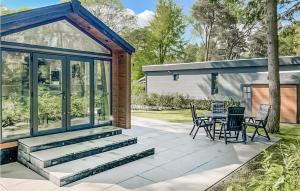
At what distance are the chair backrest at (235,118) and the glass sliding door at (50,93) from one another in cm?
451

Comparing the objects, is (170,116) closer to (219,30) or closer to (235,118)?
(235,118)

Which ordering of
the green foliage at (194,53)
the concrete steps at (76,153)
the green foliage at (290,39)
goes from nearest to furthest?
the concrete steps at (76,153), the green foliage at (290,39), the green foliage at (194,53)

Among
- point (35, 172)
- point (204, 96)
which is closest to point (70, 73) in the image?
point (35, 172)

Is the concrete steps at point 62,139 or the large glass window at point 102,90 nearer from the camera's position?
the concrete steps at point 62,139

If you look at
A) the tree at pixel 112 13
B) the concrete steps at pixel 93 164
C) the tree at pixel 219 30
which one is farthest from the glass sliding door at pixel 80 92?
the tree at pixel 219 30

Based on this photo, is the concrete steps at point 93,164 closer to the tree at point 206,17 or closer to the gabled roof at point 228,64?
the gabled roof at point 228,64

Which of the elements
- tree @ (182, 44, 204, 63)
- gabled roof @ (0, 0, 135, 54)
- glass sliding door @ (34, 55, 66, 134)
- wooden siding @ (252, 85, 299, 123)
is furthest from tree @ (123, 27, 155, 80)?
glass sliding door @ (34, 55, 66, 134)

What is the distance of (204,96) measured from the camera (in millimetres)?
17969

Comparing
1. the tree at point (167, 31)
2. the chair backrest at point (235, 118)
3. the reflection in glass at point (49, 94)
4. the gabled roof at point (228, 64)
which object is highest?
the tree at point (167, 31)

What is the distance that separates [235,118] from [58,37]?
17.3 ft

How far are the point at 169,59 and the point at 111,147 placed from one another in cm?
2456

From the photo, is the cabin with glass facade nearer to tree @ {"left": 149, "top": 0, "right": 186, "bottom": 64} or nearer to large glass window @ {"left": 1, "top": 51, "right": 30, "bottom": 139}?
large glass window @ {"left": 1, "top": 51, "right": 30, "bottom": 139}

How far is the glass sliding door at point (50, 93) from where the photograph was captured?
639 cm

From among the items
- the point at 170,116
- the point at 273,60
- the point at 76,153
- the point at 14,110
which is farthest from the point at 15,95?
the point at 170,116
